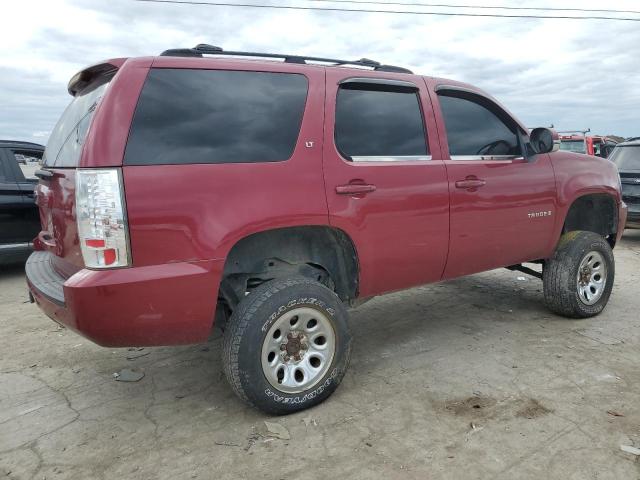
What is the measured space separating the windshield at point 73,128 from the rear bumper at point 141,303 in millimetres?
635

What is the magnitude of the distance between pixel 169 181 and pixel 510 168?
106 inches

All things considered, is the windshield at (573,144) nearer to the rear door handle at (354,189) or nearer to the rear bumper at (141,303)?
the rear door handle at (354,189)

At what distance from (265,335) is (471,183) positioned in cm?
190

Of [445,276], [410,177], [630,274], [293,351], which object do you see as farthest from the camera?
[630,274]

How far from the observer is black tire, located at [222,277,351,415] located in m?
2.76

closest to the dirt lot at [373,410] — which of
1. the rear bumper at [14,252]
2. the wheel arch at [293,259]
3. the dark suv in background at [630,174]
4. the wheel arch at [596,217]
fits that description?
the wheel arch at [293,259]

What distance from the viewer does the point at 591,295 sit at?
15.4ft

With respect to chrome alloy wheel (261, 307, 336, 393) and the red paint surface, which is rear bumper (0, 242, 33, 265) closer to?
the red paint surface

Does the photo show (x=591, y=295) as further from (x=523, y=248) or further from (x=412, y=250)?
(x=412, y=250)

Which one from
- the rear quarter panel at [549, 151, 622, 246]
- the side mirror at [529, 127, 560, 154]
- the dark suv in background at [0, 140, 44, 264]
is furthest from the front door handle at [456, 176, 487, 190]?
the dark suv in background at [0, 140, 44, 264]

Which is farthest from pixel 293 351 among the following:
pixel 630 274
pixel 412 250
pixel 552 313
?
pixel 630 274

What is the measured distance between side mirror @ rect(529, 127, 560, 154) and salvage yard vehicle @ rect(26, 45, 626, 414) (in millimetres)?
237

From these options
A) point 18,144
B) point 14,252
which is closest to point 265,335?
point 14,252

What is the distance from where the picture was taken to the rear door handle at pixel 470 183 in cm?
362
